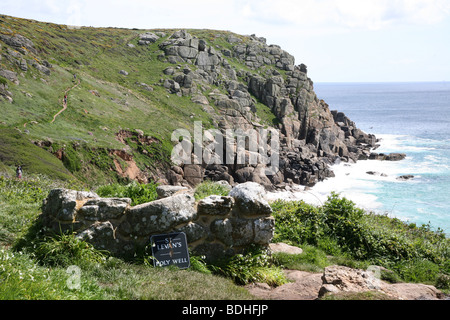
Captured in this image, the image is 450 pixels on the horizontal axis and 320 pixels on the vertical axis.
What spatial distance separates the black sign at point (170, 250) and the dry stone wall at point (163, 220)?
0.17 m

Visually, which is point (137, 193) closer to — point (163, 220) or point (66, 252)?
point (163, 220)

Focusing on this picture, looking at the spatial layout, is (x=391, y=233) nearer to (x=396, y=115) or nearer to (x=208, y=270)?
(x=208, y=270)

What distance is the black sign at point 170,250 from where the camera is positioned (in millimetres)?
8250

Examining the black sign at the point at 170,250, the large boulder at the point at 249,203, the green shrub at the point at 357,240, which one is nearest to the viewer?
the black sign at the point at 170,250

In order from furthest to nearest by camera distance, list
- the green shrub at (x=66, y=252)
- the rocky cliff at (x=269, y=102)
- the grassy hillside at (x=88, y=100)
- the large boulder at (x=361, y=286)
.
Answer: the rocky cliff at (x=269, y=102), the grassy hillside at (x=88, y=100), the green shrub at (x=66, y=252), the large boulder at (x=361, y=286)

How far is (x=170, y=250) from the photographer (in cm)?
838

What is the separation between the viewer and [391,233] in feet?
36.9

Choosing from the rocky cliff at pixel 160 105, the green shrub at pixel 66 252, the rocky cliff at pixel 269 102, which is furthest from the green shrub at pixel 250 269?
the rocky cliff at pixel 269 102

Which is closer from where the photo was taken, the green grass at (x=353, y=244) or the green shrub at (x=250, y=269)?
the green shrub at (x=250, y=269)

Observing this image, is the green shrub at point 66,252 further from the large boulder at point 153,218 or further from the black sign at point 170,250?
the black sign at point 170,250

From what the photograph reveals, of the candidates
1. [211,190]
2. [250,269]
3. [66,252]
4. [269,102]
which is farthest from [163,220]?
[269,102]

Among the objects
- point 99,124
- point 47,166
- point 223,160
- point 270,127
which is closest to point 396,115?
point 270,127

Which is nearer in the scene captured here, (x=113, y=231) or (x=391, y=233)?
(x=113, y=231)
